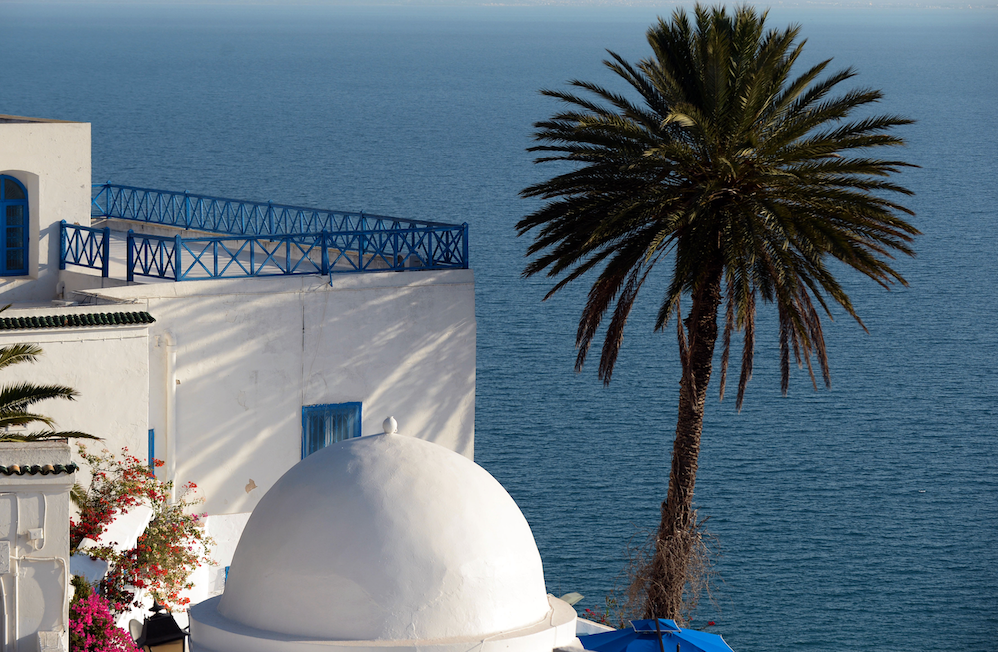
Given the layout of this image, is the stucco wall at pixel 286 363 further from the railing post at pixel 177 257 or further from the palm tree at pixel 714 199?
the palm tree at pixel 714 199

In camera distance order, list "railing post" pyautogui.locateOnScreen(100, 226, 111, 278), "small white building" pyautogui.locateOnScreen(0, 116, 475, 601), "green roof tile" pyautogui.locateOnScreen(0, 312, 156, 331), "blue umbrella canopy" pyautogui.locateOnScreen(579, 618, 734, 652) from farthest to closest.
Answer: "railing post" pyautogui.locateOnScreen(100, 226, 111, 278) → "small white building" pyautogui.locateOnScreen(0, 116, 475, 601) → "green roof tile" pyautogui.locateOnScreen(0, 312, 156, 331) → "blue umbrella canopy" pyautogui.locateOnScreen(579, 618, 734, 652)

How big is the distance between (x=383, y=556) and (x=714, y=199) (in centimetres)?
1305

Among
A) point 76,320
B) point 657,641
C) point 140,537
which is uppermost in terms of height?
point 76,320

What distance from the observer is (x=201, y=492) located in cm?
2156

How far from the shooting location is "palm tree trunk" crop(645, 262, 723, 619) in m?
22.6

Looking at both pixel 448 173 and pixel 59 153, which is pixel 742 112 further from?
pixel 448 173

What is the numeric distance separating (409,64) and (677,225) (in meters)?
182

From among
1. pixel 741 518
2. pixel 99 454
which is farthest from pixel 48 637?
pixel 741 518

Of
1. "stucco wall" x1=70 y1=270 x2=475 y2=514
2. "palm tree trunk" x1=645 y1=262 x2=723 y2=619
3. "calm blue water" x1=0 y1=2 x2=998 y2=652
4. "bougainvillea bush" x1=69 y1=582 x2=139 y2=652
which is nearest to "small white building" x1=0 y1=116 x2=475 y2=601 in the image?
"stucco wall" x1=70 y1=270 x2=475 y2=514

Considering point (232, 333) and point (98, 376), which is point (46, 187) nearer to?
point (232, 333)

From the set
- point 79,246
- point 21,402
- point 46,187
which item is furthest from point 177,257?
point 21,402

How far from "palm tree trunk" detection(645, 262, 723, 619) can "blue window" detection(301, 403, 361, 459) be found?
5.30 metres

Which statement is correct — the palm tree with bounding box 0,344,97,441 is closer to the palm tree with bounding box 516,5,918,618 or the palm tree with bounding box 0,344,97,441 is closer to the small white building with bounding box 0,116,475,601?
the small white building with bounding box 0,116,475,601

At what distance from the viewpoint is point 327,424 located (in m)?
22.5
